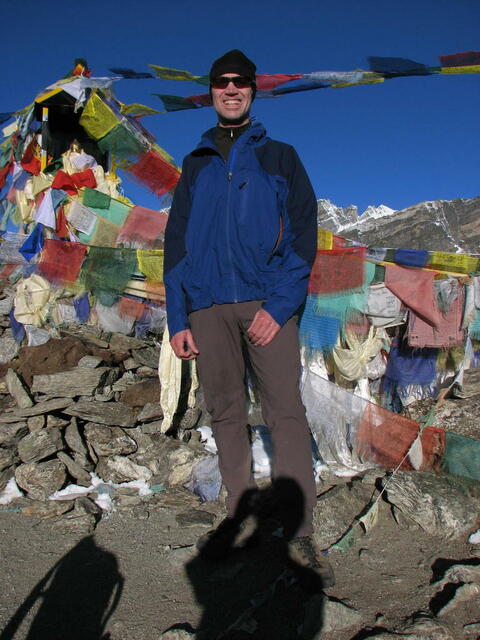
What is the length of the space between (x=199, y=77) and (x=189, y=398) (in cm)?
380

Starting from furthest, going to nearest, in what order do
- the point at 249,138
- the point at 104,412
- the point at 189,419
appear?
the point at 189,419, the point at 104,412, the point at 249,138

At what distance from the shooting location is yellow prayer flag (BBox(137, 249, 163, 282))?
5.10 meters

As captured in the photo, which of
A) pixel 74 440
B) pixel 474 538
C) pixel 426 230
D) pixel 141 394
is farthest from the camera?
pixel 426 230

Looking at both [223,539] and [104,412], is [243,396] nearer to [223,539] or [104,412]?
[223,539]

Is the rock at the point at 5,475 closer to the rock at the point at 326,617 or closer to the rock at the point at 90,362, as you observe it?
the rock at the point at 90,362

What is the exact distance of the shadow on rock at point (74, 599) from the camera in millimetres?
1970

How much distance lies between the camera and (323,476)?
12.4ft

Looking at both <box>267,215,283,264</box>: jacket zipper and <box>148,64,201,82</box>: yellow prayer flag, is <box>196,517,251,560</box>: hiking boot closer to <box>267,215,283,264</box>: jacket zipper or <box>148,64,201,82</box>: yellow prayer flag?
<box>267,215,283,264</box>: jacket zipper

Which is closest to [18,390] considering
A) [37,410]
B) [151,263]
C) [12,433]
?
[37,410]

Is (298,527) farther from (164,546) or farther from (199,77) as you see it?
(199,77)

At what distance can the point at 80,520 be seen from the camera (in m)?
3.02

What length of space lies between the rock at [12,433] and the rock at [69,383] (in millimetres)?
387

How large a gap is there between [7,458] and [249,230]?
9.18 feet

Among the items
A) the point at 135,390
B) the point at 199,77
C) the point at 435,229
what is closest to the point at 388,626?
the point at 135,390
